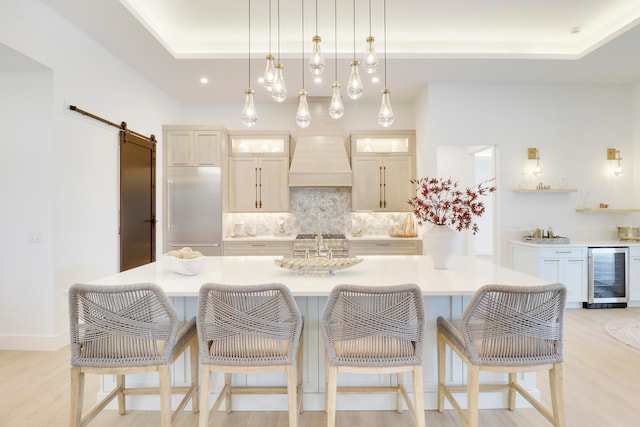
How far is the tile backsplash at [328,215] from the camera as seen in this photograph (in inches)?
211

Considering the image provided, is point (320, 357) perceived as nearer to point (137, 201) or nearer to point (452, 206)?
point (452, 206)

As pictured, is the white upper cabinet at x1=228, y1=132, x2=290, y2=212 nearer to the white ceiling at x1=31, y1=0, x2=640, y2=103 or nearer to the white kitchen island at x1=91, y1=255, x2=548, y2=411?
the white ceiling at x1=31, y1=0, x2=640, y2=103

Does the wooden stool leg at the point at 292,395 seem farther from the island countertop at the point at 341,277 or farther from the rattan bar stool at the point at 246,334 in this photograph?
the island countertop at the point at 341,277

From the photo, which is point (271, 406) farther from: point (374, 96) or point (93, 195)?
point (374, 96)

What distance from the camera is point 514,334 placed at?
1566 mm

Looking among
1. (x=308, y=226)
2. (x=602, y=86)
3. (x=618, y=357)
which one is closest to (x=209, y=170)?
(x=308, y=226)

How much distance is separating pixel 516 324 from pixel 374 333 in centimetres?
68

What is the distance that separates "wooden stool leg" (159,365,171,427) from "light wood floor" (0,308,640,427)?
424 mm

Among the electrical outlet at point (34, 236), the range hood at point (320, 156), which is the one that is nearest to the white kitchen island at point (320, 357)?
the electrical outlet at point (34, 236)

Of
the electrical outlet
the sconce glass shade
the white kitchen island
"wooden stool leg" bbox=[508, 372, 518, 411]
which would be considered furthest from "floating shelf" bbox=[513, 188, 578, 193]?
the electrical outlet

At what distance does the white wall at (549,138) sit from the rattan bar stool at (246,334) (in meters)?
3.74

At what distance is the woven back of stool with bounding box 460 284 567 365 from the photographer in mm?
1532

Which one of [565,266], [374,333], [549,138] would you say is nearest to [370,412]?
[374,333]

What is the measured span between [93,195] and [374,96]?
3.91 metres
